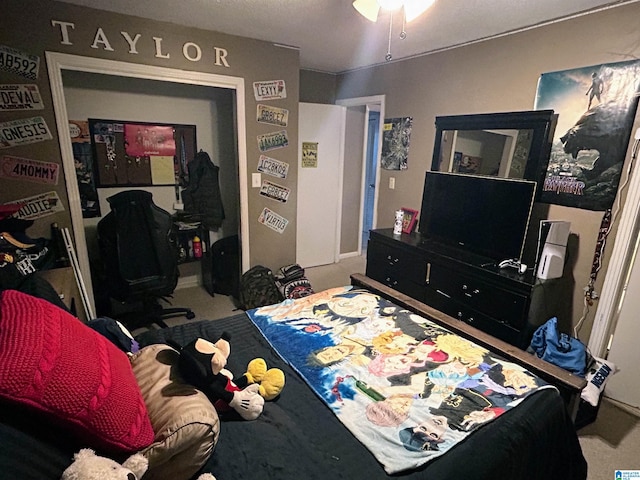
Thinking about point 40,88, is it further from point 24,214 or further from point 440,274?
point 440,274

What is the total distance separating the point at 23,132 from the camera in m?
2.30

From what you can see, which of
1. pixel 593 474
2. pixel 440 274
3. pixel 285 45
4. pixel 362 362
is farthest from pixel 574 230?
pixel 285 45

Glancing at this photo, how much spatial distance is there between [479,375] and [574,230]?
60.8 inches

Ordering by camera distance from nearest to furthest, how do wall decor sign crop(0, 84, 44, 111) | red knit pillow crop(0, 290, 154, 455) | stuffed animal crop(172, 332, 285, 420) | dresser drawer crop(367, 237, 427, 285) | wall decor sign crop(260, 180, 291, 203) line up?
red knit pillow crop(0, 290, 154, 455) < stuffed animal crop(172, 332, 285, 420) < wall decor sign crop(0, 84, 44, 111) < dresser drawer crop(367, 237, 427, 285) < wall decor sign crop(260, 180, 291, 203)

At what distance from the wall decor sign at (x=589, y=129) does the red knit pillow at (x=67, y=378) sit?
272 cm

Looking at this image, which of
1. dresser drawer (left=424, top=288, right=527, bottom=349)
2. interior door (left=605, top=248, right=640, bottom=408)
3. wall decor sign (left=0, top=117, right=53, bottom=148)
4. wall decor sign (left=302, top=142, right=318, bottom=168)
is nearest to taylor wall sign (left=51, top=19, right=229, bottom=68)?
wall decor sign (left=0, top=117, right=53, bottom=148)

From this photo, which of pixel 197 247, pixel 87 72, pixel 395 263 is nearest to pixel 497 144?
pixel 395 263

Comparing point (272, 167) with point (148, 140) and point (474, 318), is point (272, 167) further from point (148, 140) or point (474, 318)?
point (474, 318)

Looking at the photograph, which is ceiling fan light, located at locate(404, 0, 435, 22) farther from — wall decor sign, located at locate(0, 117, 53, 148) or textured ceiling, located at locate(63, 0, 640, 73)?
wall decor sign, located at locate(0, 117, 53, 148)

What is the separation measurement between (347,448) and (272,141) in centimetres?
272

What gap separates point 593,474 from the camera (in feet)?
5.64

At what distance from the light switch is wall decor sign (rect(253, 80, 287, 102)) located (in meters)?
0.66

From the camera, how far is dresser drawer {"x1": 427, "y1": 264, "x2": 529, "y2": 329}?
224 cm

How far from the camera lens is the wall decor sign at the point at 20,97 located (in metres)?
2.22
